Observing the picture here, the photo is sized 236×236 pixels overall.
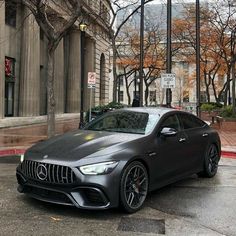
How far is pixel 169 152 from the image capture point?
7297 millimetres

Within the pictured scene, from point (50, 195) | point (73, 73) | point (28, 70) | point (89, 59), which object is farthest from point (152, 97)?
point (50, 195)

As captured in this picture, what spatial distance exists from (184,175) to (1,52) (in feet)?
63.2

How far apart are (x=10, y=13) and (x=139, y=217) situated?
24.4 m

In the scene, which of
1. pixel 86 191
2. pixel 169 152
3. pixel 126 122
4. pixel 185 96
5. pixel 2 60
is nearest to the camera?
pixel 86 191

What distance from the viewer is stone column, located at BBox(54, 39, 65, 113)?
35.0m

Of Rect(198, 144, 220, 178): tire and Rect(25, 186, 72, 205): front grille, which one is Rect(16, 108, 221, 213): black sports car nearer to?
Rect(25, 186, 72, 205): front grille

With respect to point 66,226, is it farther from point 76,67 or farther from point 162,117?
point 76,67

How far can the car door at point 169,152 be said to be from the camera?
23.0 ft

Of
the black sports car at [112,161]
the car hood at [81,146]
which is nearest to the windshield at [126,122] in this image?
the black sports car at [112,161]

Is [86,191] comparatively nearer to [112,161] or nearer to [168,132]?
[112,161]

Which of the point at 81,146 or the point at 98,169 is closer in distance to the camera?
the point at 98,169

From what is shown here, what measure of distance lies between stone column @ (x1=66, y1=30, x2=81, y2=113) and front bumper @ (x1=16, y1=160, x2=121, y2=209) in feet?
110

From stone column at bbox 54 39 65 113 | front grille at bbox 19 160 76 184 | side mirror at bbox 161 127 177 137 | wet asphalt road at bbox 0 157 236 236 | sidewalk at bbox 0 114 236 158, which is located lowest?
wet asphalt road at bbox 0 157 236 236

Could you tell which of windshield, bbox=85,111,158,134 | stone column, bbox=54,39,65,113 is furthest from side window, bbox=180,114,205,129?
stone column, bbox=54,39,65,113
